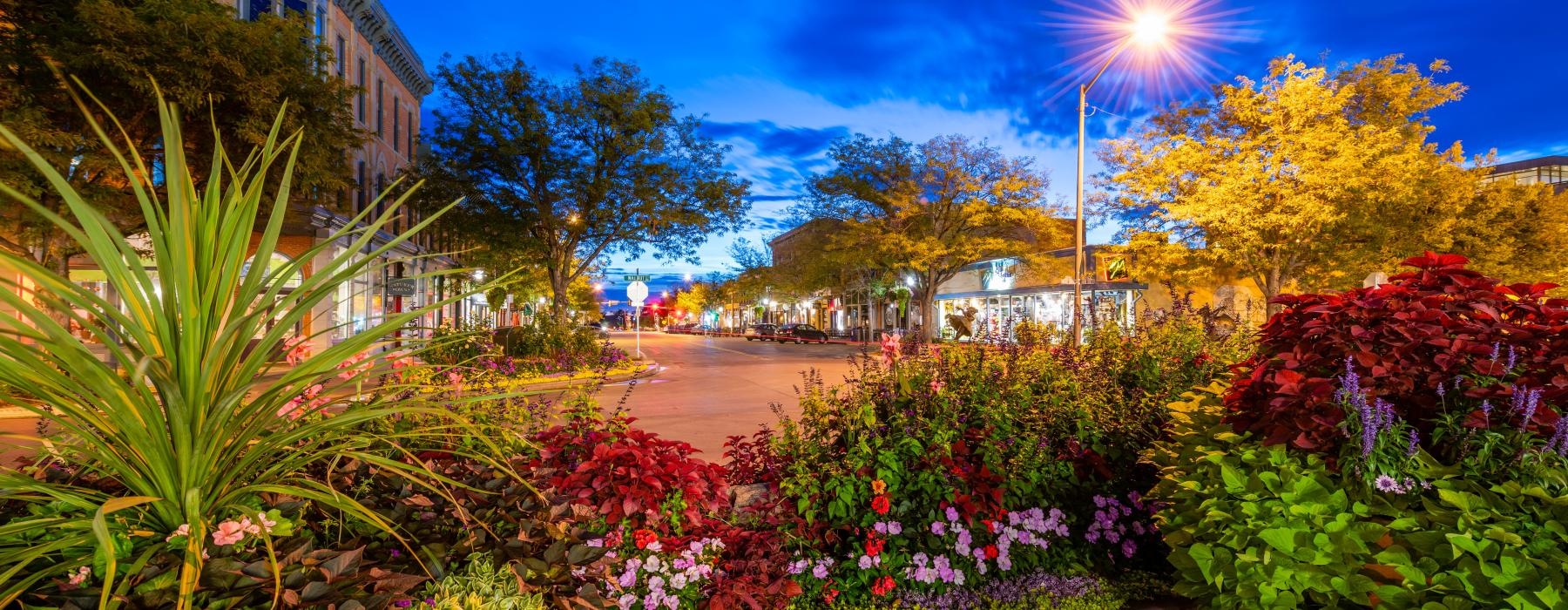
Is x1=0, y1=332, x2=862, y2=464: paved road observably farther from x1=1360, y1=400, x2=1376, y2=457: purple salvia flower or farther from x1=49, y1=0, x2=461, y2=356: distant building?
x1=49, y1=0, x2=461, y2=356: distant building

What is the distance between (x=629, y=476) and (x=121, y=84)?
14.4 metres

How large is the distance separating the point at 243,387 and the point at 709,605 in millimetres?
1991

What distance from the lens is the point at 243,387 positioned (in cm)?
217


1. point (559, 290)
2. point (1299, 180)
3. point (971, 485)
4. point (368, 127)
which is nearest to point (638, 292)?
point (559, 290)

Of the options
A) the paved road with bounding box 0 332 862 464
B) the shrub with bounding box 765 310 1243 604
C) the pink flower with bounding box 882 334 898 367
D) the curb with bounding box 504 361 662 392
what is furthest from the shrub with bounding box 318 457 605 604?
the curb with bounding box 504 361 662 392

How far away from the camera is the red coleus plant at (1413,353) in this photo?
273cm

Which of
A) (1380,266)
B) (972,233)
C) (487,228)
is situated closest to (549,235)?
(487,228)

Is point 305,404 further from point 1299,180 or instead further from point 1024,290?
point 1024,290

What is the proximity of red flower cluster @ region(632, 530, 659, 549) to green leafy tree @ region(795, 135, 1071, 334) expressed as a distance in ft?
90.6

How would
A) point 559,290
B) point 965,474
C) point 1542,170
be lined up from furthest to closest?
point 1542,170 < point 559,290 < point 965,474

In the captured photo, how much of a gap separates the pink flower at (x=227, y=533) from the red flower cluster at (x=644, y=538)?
4.82ft

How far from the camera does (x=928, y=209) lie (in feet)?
106

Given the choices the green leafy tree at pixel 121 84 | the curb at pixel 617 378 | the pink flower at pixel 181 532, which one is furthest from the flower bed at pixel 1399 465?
the green leafy tree at pixel 121 84

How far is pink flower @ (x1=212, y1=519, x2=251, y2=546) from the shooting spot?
6.97 ft
